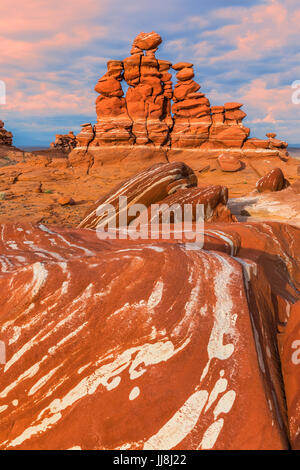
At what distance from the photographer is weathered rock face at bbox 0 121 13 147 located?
40.5m

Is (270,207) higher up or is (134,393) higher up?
(270,207)

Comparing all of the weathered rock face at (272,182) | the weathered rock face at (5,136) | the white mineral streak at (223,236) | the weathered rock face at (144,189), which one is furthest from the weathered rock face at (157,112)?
the weathered rock face at (5,136)

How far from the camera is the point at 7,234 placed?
378cm

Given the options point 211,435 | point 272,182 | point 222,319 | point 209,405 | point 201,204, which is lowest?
point 211,435

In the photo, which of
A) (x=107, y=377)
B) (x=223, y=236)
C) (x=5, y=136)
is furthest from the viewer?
(x=5, y=136)

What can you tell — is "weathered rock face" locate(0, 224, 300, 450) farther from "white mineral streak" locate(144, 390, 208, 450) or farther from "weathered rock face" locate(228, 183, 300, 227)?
"weathered rock face" locate(228, 183, 300, 227)

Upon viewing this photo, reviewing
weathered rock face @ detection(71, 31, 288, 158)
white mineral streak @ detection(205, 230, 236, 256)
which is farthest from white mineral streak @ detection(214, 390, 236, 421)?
weathered rock face @ detection(71, 31, 288, 158)

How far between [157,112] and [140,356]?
79.8ft

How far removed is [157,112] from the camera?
912 inches

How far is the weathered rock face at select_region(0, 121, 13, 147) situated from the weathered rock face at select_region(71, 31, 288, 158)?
24524mm

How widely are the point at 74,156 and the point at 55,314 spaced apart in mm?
21608

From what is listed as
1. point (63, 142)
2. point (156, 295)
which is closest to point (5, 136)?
point (63, 142)

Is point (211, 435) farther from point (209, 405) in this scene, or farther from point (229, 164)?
point (229, 164)

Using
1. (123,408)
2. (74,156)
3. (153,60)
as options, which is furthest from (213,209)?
(153,60)
